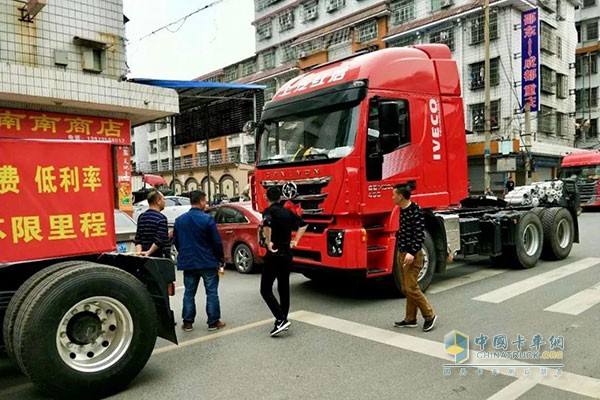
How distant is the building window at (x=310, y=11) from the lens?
38.2 metres

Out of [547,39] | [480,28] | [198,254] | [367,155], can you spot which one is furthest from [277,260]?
[547,39]

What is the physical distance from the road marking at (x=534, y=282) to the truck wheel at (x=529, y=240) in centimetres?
44

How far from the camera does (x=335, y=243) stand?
6.20 m

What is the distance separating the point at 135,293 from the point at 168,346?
139 cm

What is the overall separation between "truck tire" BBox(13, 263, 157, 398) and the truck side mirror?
11.8 feet

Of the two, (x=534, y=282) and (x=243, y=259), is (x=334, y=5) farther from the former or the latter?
(x=534, y=282)

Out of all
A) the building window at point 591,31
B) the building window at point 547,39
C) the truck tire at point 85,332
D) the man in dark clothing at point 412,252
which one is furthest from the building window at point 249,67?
the truck tire at point 85,332

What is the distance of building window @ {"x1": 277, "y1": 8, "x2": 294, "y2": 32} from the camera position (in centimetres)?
4053

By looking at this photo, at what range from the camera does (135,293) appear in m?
3.84

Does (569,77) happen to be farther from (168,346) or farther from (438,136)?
(168,346)

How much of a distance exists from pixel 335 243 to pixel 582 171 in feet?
72.7

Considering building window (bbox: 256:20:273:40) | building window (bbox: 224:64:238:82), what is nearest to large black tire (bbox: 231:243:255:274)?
building window (bbox: 256:20:273:40)

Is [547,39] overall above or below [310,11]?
below

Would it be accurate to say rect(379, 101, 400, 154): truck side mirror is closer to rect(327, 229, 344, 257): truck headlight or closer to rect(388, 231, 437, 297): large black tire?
rect(327, 229, 344, 257): truck headlight
